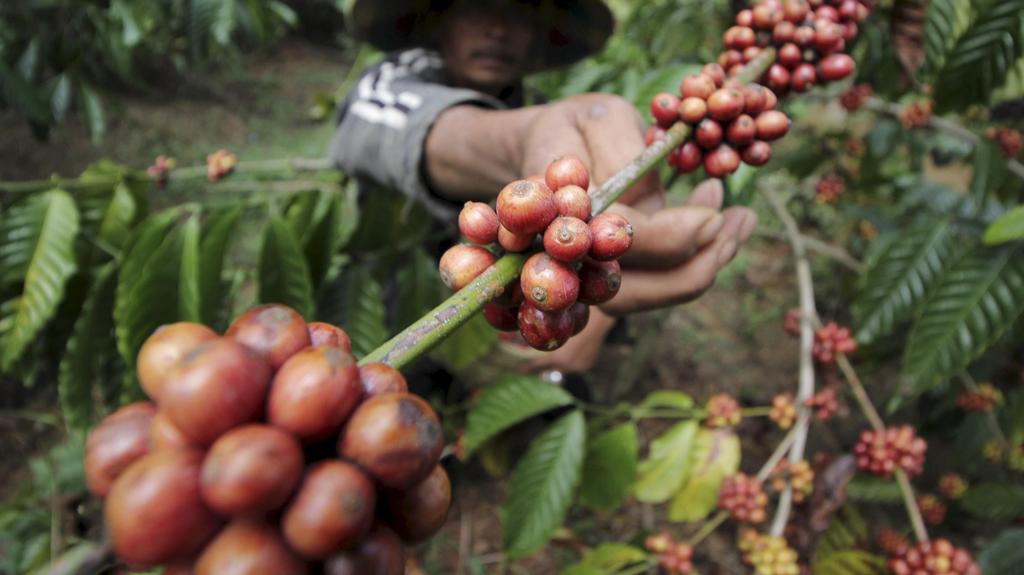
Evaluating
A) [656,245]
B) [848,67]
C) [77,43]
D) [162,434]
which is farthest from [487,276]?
[77,43]

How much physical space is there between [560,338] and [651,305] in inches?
20.3

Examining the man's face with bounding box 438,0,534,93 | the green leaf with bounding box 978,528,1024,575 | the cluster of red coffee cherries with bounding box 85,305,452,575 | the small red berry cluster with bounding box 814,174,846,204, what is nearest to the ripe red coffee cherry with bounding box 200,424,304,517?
the cluster of red coffee cherries with bounding box 85,305,452,575

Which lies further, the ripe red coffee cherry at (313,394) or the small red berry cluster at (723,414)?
the small red berry cluster at (723,414)

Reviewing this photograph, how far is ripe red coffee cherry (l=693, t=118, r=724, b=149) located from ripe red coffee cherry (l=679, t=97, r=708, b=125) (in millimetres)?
11

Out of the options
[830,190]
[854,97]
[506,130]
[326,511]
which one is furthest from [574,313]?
[830,190]

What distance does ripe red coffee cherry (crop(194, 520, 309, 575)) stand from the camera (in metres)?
0.40

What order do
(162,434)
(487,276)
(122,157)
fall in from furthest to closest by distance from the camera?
(122,157), (487,276), (162,434)

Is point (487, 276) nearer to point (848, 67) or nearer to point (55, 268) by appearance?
point (848, 67)

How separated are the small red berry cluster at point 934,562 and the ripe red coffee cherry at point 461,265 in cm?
147

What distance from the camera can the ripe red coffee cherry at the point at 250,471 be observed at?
390 mm

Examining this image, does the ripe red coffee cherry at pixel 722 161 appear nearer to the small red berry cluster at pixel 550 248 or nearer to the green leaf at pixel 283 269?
the small red berry cluster at pixel 550 248

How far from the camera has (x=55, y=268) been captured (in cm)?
153

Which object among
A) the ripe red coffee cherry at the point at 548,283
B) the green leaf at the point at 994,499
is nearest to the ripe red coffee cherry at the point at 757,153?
the ripe red coffee cherry at the point at 548,283

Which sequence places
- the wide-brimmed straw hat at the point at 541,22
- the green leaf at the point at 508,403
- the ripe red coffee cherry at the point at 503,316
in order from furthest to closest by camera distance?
the wide-brimmed straw hat at the point at 541,22 < the green leaf at the point at 508,403 < the ripe red coffee cherry at the point at 503,316
